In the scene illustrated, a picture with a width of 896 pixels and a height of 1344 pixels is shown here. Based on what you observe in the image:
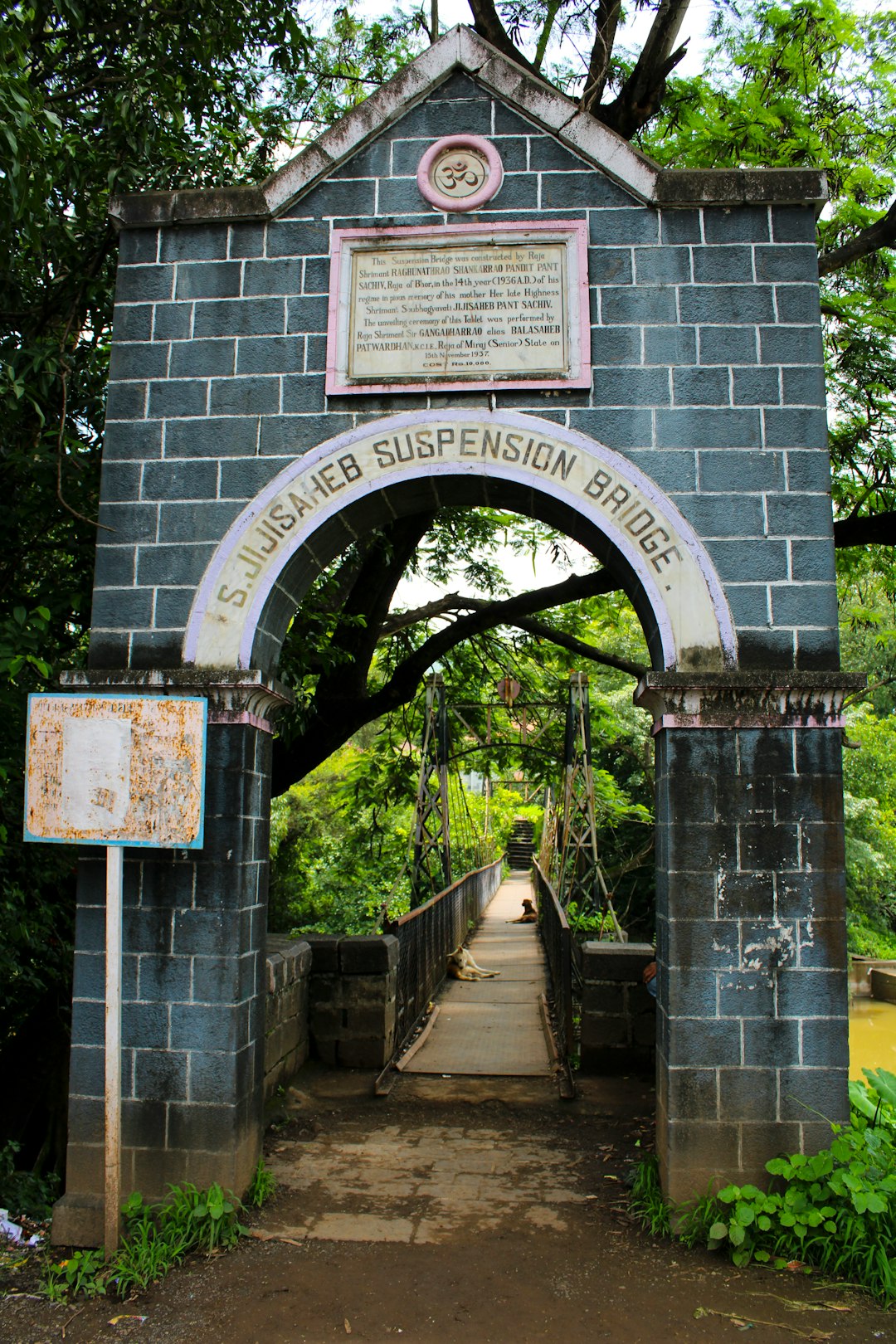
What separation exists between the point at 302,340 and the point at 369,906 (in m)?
10.2

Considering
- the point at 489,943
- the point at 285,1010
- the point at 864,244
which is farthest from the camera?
the point at 489,943

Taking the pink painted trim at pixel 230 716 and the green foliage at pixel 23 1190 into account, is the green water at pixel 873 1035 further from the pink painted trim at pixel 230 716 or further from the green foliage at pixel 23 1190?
the pink painted trim at pixel 230 716

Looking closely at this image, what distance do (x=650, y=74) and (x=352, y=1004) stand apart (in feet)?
23.7

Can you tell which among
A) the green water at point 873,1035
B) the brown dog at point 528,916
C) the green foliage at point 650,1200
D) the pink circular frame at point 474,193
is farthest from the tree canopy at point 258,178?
the brown dog at point 528,916

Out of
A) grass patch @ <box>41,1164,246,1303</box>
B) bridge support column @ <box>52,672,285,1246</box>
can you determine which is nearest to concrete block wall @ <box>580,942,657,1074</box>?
bridge support column @ <box>52,672,285,1246</box>

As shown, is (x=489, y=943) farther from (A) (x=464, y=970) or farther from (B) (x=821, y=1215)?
(B) (x=821, y=1215)

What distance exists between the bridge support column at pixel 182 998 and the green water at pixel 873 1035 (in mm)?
11768

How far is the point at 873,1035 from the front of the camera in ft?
52.8

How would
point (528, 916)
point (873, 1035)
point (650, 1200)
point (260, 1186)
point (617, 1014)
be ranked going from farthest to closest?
1. point (528, 916)
2. point (873, 1035)
3. point (617, 1014)
4. point (260, 1186)
5. point (650, 1200)

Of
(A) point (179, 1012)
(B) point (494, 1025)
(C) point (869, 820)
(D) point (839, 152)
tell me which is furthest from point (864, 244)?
(C) point (869, 820)

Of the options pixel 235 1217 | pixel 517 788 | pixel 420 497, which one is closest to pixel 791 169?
pixel 420 497

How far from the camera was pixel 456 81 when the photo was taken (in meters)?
4.77

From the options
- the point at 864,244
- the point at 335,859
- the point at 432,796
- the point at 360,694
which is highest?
the point at 864,244

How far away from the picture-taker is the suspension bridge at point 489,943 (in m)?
7.28
